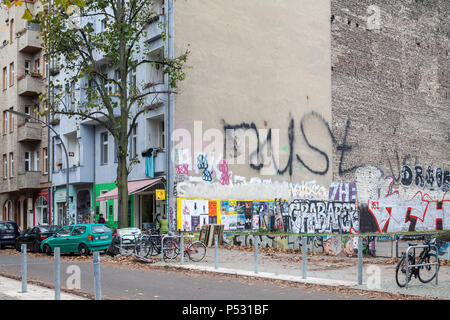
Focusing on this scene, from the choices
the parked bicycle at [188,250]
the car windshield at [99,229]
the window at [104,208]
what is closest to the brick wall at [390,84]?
the window at [104,208]

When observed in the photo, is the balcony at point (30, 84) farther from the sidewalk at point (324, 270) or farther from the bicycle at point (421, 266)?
the bicycle at point (421, 266)

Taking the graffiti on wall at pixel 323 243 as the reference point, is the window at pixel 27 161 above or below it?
above

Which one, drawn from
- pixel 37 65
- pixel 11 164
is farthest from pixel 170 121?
pixel 11 164

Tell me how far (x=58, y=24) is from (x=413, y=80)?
2619 centimetres

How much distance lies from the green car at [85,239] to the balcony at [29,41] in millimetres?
22547

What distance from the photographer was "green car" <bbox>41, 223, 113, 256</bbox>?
23.0 meters

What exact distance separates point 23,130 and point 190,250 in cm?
2723

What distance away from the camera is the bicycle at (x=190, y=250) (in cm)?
1945

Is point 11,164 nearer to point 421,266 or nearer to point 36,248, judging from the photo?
point 36,248

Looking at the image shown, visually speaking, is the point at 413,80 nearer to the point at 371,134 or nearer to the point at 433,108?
the point at 433,108

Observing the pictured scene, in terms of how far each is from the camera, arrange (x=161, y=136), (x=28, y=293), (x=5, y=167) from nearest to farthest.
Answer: (x=28, y=293)
(x=161, y=136)
(x=5, y=167)

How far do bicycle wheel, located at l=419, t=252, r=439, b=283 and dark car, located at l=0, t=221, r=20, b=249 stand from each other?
928 inches

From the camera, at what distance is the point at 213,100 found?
30750 millimetres

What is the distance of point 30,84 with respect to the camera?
4219 centimetres
